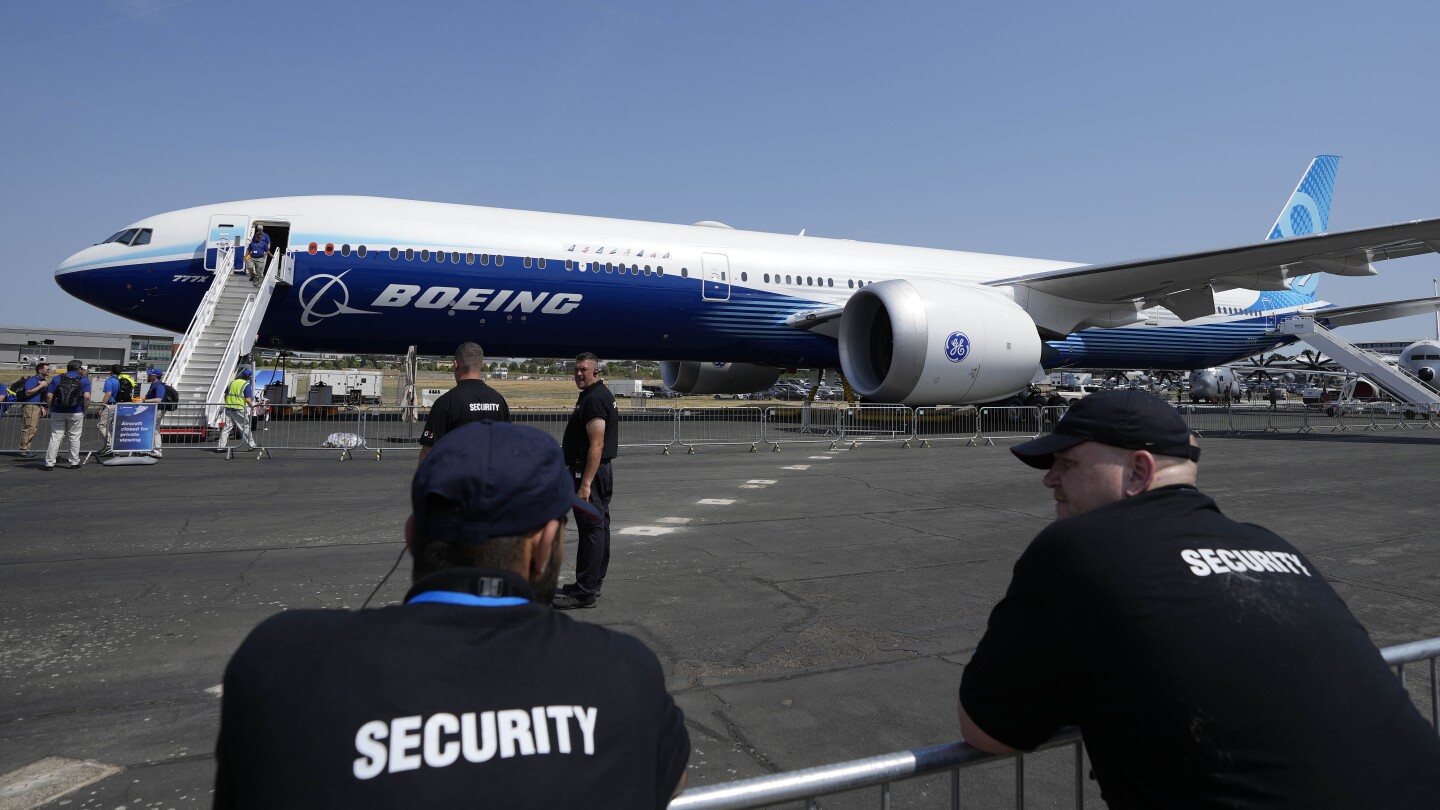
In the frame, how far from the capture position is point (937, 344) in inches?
549

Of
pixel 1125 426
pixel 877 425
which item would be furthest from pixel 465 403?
pixel 877 425

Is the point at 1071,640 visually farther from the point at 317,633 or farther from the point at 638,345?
the point at 638,345

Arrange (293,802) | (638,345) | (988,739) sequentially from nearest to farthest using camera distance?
1. (293,802)
2. (988,739)
3. (638,345)

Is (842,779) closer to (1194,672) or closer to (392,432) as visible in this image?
(1194,672)

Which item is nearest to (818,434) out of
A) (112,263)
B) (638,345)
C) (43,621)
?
(638,345)

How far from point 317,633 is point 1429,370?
38679 millimetres

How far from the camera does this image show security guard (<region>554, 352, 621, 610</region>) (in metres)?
4.84

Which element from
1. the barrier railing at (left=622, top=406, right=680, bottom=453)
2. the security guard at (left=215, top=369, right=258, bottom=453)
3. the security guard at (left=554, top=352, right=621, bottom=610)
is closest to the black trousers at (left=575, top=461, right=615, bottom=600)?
the security guard at (left=554, top=352, right=621, bottom=610)

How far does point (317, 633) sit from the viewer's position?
3.71 feet

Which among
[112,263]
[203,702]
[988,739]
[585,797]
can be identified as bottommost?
[203,702]

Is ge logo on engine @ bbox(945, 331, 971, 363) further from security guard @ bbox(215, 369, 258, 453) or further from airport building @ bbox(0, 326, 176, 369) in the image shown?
airport building @ bbox(0, 326, 176, 369)

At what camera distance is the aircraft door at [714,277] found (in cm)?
1678

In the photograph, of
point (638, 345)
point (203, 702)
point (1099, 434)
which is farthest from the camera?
point (638, 345)

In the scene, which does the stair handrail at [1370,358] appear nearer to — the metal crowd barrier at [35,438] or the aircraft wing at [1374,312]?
the aircraft wing at [1374,312]
